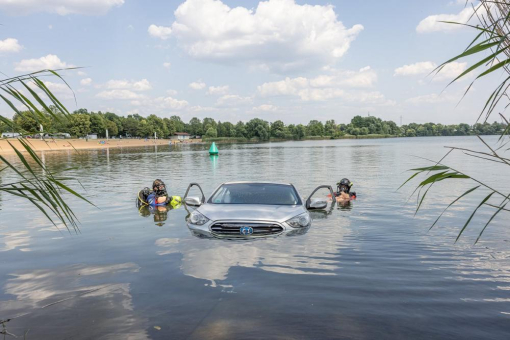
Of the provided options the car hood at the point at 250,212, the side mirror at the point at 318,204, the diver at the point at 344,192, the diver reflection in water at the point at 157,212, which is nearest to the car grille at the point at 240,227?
the car hood at the point at 250,212

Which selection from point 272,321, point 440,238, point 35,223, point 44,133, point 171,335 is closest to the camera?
point 44,133

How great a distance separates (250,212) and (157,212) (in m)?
6.26

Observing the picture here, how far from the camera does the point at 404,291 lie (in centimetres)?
565

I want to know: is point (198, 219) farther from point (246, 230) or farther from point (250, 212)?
point (246, 230)

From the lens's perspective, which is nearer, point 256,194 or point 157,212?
point 256,194

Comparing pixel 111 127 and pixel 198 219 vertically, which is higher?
pixel 111 127

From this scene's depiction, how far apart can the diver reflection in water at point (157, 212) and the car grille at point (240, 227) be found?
12.4 ft

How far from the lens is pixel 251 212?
8023mm

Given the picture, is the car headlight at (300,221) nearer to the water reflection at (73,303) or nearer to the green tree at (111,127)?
the water reflection at (73,303)

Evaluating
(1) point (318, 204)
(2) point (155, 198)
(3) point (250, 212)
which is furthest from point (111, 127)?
(3) point (250, 212)

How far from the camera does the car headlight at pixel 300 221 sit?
8.05 meters

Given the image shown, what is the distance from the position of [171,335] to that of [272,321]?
1.16 meters

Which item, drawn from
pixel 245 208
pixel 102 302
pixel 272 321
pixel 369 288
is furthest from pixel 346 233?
pixel 102 302

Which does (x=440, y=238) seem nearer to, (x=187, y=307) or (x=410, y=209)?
(x=410, y=209)
